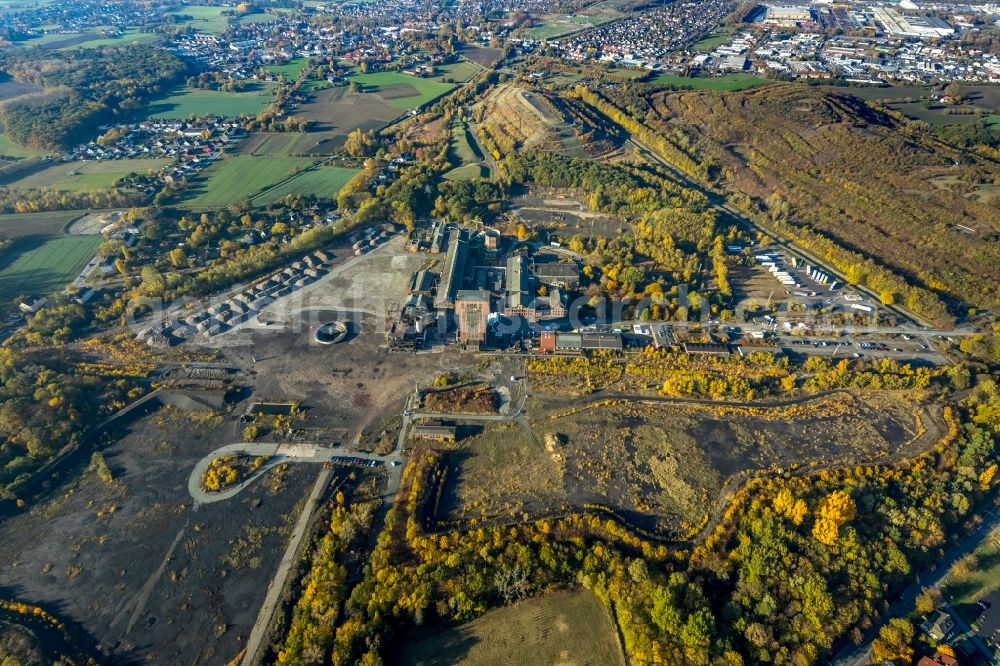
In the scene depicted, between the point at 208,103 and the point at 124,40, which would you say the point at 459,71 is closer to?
the point at 208,103

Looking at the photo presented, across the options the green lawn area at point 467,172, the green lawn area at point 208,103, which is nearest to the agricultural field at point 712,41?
the green lawn area at point 467,172

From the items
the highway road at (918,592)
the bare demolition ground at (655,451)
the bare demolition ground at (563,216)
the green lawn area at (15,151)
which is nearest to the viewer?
the highway road at (918,592)

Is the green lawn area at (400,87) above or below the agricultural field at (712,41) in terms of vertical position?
below

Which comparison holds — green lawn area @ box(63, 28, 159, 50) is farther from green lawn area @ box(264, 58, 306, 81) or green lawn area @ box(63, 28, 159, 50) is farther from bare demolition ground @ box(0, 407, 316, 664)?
bare demolition ground @ box(0, 407, 316, 664)

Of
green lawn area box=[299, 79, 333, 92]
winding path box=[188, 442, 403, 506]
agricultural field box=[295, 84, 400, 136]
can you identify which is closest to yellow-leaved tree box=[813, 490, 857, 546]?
winding path box=[188, 442, 403, 506]

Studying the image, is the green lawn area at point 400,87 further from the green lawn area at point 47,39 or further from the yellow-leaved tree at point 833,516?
the green lawn area at point 47,39
